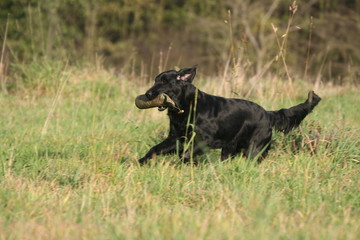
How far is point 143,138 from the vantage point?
576 centimetres

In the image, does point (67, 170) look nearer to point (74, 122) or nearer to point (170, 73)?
point (170, 73)

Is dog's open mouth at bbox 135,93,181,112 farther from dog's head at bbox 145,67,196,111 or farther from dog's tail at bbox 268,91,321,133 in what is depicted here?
dog's tail at bbox 268,91,321,133

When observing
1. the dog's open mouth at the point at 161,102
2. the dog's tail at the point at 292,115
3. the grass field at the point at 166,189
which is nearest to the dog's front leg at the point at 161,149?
the grass field at the point at 166,189

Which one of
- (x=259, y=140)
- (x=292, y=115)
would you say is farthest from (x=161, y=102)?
(x=292, y=115)

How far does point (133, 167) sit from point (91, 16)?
1973cm

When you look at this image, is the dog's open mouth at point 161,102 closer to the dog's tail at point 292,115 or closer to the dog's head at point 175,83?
the dog's head at point 175,83

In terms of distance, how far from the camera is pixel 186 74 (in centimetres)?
486

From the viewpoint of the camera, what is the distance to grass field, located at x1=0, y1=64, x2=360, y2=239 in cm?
287

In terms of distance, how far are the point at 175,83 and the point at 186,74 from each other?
0.14 m

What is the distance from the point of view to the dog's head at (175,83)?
484 centimetres

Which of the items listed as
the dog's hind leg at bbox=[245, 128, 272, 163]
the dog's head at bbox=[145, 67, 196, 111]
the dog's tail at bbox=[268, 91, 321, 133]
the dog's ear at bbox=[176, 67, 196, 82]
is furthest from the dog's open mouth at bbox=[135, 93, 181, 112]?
the dog's tail at bbox=[268, 91, 321, 133]

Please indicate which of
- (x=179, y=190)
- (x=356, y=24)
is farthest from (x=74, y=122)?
A: (x=356, y=24)

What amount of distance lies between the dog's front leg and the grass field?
0.47 feet

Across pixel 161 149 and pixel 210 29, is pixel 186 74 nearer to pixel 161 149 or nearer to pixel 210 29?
pixel 161 149
